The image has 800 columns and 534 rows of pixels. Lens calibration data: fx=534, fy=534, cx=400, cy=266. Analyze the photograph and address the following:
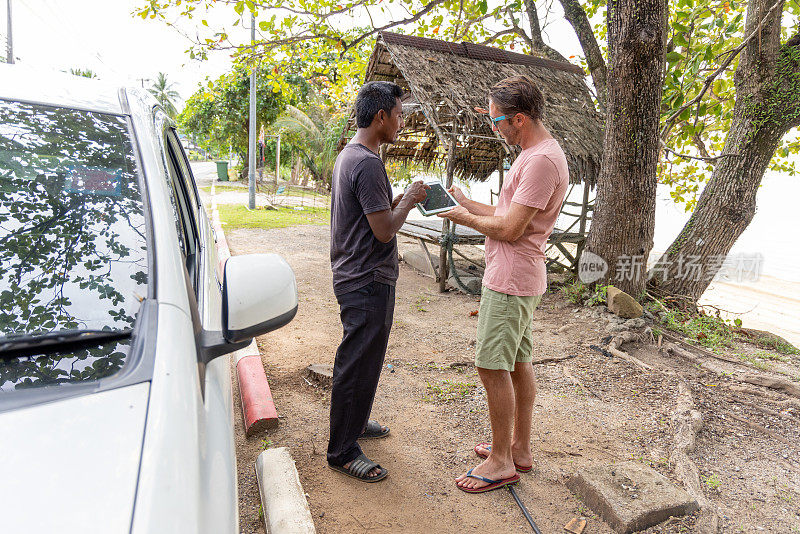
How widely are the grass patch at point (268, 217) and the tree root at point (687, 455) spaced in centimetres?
880

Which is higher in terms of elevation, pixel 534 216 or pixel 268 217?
pixel 534 216

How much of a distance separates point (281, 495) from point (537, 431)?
1.94m

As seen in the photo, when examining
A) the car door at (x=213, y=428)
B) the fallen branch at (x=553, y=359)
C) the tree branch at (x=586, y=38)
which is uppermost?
the tree branch at (x=586, y=38)

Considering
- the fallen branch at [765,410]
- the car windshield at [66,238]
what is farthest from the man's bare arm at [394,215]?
the fallen branch at [765,410]

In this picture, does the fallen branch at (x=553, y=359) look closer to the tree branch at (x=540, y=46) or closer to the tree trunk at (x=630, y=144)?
the tree trunk at (x=630, y=144)

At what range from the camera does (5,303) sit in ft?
4.24

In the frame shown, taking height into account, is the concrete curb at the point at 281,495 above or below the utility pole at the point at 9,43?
below

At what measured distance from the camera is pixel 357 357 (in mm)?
2826

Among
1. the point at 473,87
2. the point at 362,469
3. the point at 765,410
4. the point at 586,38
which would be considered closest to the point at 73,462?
the point at 362,469

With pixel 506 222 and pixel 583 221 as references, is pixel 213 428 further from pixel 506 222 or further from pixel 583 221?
pixel 583 221

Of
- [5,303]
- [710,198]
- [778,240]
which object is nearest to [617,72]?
[710,198]

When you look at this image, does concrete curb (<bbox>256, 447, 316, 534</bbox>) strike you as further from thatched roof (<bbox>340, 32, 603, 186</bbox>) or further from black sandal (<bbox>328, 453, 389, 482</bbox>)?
thatched roof (<bbox>340, 32, 603, 186</bbox>)

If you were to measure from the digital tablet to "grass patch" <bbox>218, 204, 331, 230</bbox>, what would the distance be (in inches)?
354

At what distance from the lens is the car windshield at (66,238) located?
4.05ft
